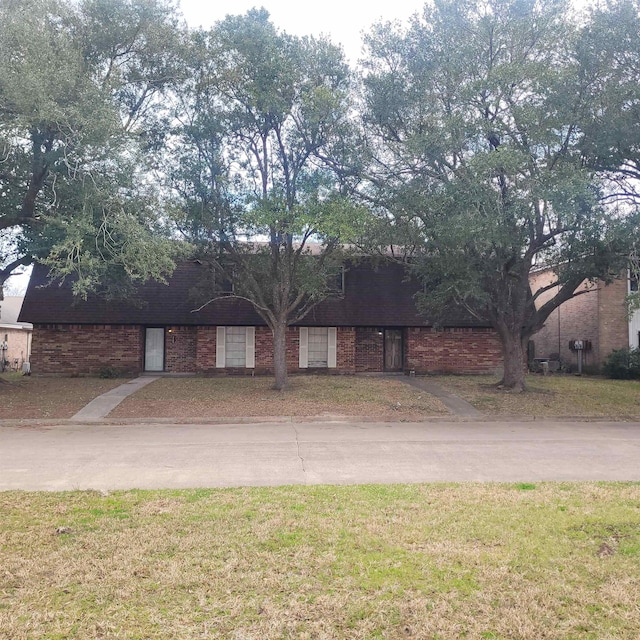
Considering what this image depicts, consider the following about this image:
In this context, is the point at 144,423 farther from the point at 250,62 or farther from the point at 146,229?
the point at 250,62

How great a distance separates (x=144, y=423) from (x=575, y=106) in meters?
12.6

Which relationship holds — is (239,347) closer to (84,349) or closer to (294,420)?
(84,349)

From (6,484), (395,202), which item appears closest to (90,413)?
(6,484)

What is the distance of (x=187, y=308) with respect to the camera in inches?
901

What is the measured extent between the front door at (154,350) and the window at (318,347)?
19.1ft

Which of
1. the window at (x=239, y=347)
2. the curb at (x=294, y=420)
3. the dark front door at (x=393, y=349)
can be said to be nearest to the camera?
the curb at (x=294, y=420)

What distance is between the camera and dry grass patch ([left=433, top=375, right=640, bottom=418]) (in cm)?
1499

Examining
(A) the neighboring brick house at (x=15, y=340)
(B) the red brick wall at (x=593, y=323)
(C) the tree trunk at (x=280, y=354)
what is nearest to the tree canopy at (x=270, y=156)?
(C) the tree trunk at (x=280, y=354)

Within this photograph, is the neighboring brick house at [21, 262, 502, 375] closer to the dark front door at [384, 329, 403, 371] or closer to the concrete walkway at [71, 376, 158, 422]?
the dark front door at [384, 329, 403, 371]

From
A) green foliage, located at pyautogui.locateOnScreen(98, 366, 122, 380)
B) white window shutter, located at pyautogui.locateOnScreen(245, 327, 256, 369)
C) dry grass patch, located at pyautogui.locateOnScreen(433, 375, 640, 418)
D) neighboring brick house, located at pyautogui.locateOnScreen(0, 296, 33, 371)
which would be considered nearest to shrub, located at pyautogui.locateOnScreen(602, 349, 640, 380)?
dry grass patch, located at pyautogui.locateOnScreen(433, 375, 640, 418)

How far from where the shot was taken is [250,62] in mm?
14594

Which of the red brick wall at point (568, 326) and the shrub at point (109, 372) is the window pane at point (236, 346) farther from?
the red brick wall at point (568, 326)

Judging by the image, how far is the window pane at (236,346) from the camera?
23109mm

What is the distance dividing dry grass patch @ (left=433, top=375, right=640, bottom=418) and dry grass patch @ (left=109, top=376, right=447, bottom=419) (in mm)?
1564
